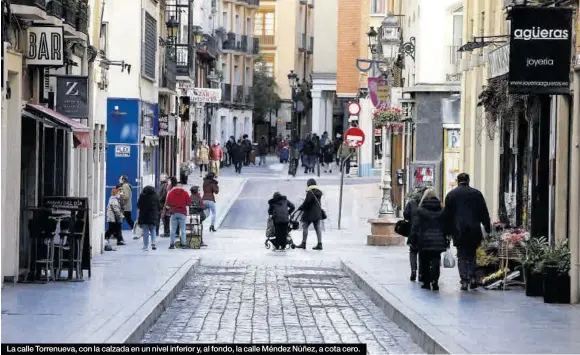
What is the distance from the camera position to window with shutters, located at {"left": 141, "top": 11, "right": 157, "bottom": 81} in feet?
163

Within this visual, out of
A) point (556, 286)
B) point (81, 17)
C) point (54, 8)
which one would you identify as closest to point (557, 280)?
point (556, 286)

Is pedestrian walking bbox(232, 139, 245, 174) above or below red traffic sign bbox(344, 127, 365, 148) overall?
below

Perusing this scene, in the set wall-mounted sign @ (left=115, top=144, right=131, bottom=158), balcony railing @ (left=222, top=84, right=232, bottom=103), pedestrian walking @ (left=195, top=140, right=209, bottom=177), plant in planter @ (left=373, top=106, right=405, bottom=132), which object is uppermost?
balcony railing @ (left=222, top=84, right=232, bottom=103)

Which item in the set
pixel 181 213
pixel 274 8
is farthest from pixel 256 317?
pixel 274 8

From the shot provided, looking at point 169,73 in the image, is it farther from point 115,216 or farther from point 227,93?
point 227,93

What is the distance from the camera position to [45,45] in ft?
80.7

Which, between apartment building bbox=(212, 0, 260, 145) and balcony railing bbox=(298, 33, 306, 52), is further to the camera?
balcony railing bbox=(298, 33, 306, 52)

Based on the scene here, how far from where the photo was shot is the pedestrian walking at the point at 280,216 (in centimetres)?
3875

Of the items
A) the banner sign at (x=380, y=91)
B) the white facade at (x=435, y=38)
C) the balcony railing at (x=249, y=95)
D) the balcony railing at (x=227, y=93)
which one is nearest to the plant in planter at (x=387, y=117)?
the banner sign at (x=380, y=91)

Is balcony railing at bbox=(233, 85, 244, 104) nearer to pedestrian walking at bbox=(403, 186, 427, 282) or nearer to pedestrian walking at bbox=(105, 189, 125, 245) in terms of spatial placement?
pedestrian walking at bbox=(105, 189, 125, 245)

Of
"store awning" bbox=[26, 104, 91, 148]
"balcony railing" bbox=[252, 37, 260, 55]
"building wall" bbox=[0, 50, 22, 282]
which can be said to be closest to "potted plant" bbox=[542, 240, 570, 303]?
"building wall" bbox=[0, 50, 22, 282]

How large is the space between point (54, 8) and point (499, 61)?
8170mm

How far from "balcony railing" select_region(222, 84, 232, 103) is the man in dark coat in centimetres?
7732

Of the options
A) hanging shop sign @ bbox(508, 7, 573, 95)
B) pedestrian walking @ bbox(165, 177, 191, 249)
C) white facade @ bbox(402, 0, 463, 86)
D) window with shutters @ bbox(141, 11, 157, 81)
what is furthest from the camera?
window with shutters @ bbox(141, 11, 157, 81)
